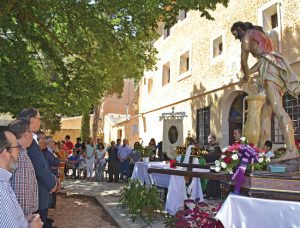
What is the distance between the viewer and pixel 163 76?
67.3 feet

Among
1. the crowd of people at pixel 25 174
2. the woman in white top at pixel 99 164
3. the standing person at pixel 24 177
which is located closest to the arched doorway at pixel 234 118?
the woman in white top at pixel 99 164

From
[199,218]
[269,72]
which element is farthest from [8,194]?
[269,72]

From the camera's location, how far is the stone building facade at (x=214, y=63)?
10734 millimetres

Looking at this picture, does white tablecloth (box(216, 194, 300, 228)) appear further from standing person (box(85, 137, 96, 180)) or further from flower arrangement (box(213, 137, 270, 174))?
standing person (box(85, 137, 96, 180))

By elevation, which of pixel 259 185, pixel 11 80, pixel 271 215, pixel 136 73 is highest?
pixel 136 73

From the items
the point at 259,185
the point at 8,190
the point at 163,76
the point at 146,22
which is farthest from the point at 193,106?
the point at 8,190

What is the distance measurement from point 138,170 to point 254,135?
514 cm

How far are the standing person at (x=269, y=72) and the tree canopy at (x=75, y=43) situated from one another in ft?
9.57

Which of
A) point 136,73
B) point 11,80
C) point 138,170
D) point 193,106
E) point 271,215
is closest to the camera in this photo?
point 271,215

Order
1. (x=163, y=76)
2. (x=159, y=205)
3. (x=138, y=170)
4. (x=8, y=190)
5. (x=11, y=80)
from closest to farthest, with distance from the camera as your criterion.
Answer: (x=8, y=190) < (x=159, y=205) < (x=11, y=80) < (x=138, y=170) < (x=163, y=76)

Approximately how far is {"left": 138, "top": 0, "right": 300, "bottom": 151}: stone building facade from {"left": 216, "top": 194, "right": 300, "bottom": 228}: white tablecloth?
704cm

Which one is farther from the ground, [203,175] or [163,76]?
[163,76]

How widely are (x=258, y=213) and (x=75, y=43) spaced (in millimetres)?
8989

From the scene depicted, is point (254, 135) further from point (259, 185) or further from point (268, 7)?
point (268, 7)
